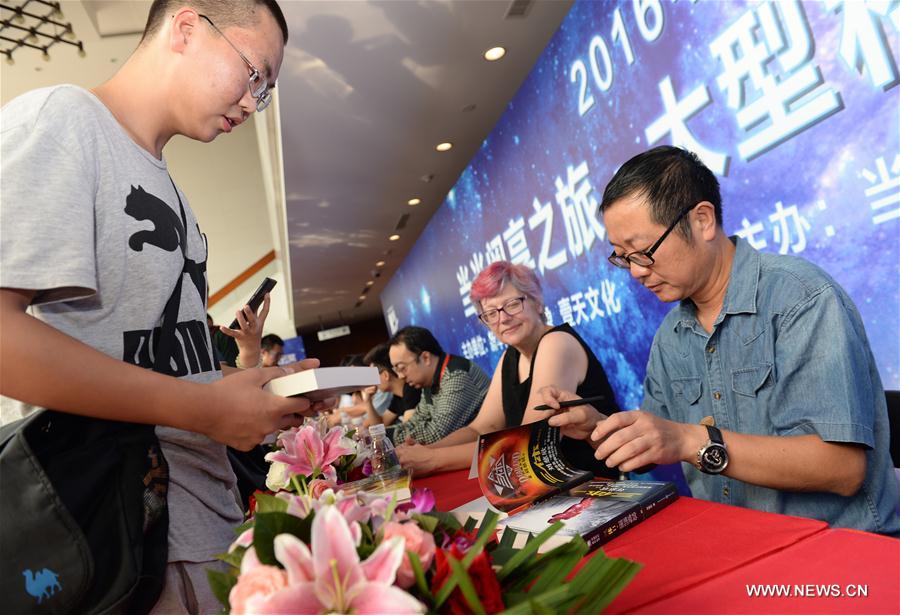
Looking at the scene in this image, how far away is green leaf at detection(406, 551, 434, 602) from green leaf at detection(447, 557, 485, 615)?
0.02 metres

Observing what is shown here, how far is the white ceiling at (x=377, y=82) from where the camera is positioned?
3.31m

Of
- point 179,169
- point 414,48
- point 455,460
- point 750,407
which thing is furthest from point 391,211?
point 750,407

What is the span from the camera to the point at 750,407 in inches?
49.6

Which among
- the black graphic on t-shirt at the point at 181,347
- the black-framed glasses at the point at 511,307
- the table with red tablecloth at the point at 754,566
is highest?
the black-framed glasses at the point at 511,307

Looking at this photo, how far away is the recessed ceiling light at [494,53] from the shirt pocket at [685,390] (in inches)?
115

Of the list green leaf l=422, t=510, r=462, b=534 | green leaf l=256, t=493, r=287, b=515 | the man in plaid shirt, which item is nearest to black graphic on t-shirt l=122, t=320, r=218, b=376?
green leaf l=256, t=493, r=287, b=515

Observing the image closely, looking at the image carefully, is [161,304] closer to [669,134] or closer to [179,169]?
[669,134]

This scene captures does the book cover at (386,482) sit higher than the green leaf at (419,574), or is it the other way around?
the green leaf at (419,574)

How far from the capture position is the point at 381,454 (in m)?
1.48

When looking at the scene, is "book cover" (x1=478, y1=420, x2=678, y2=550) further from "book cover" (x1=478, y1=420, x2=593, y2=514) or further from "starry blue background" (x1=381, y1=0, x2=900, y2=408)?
"starry blue background" (x1=381, y1=0, x2=900, y2=408)

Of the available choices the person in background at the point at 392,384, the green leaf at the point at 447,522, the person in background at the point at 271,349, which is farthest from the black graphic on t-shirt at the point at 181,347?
the person in background at the point at 271,349

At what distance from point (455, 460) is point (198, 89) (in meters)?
1.34

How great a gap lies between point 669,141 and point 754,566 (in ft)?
7.75

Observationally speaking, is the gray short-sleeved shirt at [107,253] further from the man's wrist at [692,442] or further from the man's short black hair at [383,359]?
the man's short black hair at [383,359]
